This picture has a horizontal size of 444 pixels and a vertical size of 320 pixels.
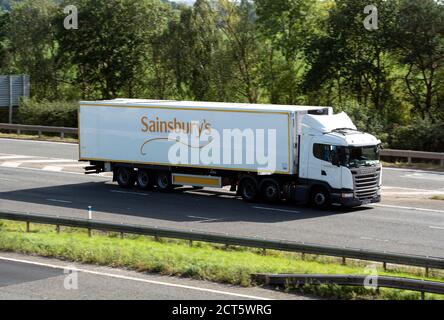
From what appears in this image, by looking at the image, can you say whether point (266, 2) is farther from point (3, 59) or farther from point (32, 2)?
point (3, 59)

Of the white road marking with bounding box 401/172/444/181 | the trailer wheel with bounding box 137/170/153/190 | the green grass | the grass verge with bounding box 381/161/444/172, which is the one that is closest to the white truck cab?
Answer: the trailer wheel with bounding box 137/170/153/190

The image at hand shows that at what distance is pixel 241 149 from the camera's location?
95.6 ft

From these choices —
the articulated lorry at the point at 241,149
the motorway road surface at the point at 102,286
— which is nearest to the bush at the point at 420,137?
the articulated lorry at the point at 241,149

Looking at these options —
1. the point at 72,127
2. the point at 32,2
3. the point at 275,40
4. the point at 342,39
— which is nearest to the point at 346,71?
the point at 342,39

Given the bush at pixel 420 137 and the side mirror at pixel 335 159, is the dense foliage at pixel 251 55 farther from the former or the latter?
the side mirror at pixel 335 159

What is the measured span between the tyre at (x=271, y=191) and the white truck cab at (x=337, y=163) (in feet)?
3.17

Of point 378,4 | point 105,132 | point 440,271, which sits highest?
point 378,4

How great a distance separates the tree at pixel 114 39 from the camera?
58438 millimetres

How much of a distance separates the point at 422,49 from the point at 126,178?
2029 cm

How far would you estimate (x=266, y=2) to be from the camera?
Result: 52.8 m

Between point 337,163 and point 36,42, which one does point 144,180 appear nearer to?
point 337,163

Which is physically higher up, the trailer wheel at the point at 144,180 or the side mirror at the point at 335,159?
the side mirror at the point at 335,159

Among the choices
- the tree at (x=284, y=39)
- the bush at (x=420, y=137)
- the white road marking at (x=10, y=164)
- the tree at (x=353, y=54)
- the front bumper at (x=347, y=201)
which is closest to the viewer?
the front bumper at (x=347, y=201)
